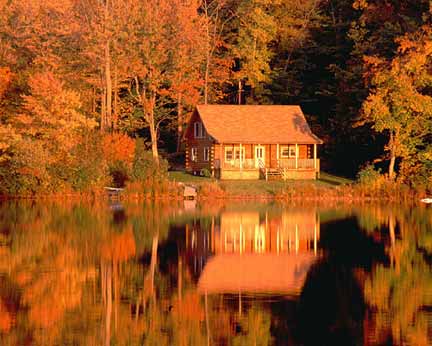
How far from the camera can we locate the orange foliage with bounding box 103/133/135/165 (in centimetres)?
6022

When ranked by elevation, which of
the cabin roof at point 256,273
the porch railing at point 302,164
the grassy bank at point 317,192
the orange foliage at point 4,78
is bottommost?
the cabin roof at point 256,273

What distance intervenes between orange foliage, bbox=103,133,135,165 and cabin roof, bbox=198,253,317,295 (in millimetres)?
29597

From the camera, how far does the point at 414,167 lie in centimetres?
6025

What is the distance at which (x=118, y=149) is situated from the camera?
60.5m

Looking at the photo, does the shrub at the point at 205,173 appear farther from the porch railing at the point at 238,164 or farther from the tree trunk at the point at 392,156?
the tree trunk at the point at 392,156

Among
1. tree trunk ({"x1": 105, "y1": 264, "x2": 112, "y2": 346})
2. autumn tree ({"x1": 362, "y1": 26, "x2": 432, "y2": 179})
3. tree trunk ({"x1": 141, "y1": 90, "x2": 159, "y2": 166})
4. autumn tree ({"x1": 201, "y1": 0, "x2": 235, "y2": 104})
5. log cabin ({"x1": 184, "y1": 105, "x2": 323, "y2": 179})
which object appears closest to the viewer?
tree trunk ({"x1": 105, "y1": 264, "x2": 112, "y2": 346})

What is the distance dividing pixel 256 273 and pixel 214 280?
5.37 feet

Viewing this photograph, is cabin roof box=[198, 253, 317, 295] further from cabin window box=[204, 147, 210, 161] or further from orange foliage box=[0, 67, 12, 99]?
cabin window box=[204, 147, 210, 161]

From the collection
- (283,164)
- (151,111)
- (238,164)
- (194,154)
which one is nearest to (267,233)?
(238,164)

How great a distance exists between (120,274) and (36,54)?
4293 centimetres

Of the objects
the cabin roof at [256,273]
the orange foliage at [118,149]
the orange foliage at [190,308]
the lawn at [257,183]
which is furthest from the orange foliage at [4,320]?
the orange foliage at [118,149]

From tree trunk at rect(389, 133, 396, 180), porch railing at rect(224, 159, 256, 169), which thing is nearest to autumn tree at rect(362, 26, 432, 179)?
tree trunk at rect(389, 133, 396, 180)

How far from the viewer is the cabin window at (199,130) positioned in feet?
232

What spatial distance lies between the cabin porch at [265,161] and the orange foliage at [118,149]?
8120 millimetres
